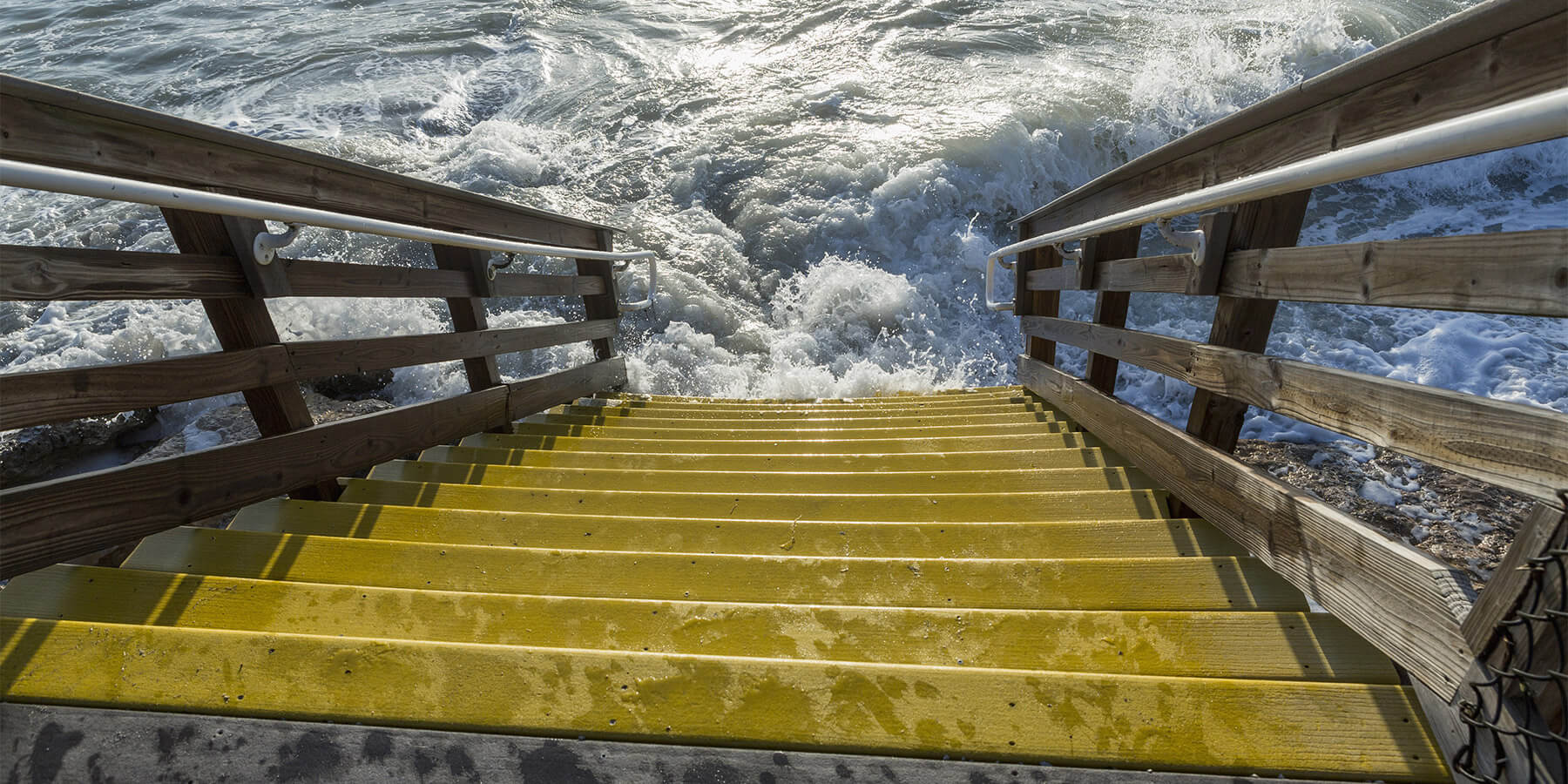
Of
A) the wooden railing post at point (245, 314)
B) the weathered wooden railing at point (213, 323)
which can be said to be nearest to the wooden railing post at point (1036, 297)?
the weathered wooden railing at point (213, 323)

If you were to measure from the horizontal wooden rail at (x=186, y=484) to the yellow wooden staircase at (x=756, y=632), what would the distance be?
77mm

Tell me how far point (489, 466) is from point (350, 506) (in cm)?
68

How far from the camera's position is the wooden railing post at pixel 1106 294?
3.20 metres

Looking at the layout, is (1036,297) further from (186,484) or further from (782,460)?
(186,484)

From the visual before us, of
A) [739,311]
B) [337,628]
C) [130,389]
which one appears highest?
[130,389]

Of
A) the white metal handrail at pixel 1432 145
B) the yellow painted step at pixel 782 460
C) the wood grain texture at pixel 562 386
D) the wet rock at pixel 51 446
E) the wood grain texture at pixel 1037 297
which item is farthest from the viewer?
the wet rock at pixel 51 446

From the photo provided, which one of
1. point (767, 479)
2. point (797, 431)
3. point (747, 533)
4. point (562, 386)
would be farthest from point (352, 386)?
point (747, 533)

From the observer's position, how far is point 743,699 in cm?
113

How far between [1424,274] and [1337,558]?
1.91 feet

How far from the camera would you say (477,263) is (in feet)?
10.5

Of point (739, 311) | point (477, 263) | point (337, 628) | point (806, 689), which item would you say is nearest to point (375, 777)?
point (337, 628)

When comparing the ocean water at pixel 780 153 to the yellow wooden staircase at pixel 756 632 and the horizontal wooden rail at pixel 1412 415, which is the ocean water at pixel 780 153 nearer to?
the horizontal wooden rail at pixel 1412 415

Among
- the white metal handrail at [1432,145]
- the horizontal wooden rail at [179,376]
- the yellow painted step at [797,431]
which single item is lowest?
the yellow painted step at [797,431]

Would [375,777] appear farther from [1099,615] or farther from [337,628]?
[1099,615]
